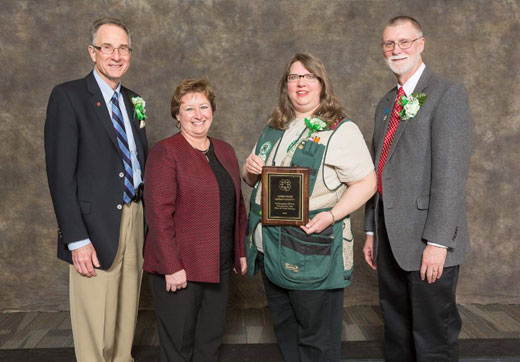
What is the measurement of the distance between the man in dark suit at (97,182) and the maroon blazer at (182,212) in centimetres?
22

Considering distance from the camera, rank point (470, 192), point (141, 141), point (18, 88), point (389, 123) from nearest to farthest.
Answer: point (389, 123) < point (141, 141) < point (18, 88) < point (470, 192)

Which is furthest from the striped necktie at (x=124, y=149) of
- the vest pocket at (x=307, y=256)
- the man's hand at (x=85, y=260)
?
the vest pocket at (x=307, y=256)

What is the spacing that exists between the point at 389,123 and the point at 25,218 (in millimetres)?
A: 3059

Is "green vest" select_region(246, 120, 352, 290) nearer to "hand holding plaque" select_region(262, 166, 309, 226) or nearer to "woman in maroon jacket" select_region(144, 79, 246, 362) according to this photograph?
"hand holding plaque" select_region(262, 166, 309, 226)

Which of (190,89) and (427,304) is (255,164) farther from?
(427,304)

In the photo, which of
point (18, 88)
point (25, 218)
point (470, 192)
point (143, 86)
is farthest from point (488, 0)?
point (25, 218)

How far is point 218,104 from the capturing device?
4152mm

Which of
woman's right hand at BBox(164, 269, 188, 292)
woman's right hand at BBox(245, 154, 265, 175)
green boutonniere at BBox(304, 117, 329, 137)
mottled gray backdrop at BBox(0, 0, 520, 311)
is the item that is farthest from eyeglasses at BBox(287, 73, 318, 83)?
mottled gray backdrop at BBox(0, 0, 520, 311)

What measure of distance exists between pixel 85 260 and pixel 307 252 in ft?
3.59

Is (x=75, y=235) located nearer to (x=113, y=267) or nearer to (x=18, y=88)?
(x=113, y=267)

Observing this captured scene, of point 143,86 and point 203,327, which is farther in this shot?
point 143,86

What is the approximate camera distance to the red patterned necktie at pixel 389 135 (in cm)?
254

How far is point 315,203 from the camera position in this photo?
2.38 meters

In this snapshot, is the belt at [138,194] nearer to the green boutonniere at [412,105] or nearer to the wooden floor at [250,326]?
the wooden floor at [250,326]
